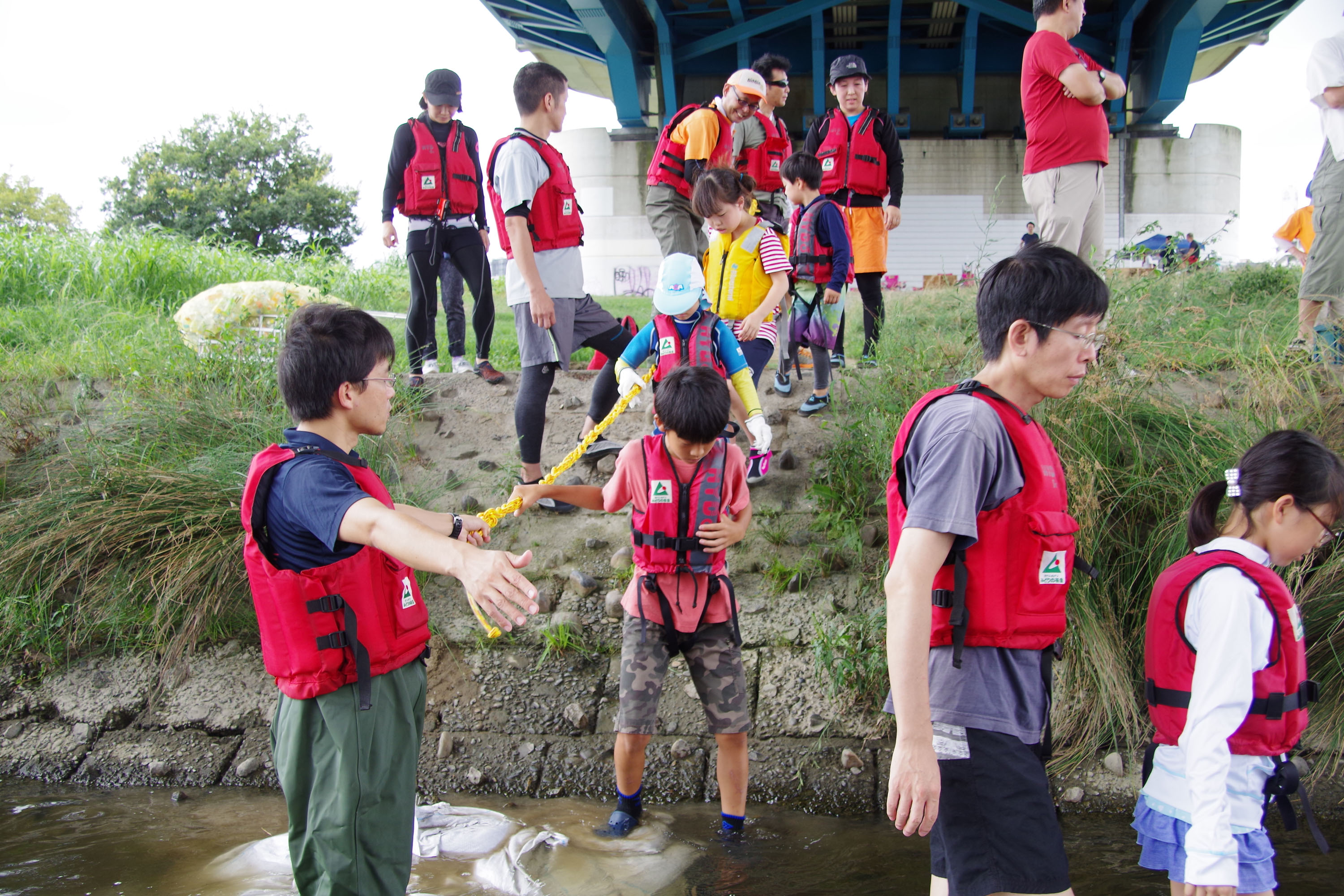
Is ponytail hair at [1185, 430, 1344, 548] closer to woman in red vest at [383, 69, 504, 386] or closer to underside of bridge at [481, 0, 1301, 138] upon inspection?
woman in red vest at [383, 69, 504, 386]

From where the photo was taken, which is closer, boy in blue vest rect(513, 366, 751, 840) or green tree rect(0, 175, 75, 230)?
boy in blue vest rect(513, 366, 751, 840)

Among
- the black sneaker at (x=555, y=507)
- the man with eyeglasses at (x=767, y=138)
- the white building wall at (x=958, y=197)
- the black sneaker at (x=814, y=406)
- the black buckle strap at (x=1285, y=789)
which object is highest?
the white building wall at (x=958, y=197)

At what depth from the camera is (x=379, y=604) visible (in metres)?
2.13

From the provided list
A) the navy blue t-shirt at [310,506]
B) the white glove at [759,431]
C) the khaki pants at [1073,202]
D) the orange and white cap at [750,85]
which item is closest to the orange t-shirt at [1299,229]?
the khaki pants at [1073,202]

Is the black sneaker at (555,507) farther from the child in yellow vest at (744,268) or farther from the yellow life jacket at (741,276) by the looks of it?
the yellow life jacket at (741,276)

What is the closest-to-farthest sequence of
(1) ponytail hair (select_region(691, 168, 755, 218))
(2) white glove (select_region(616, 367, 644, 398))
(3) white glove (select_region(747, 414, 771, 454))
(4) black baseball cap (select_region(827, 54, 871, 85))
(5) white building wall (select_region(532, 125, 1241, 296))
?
(2) white glove (select_region(616, 367, 644, 398))
(3) white glove (select_region(747, 414, 771, 454))
(1) ponytail hair (select_region(691, 168, 755, 218))
(4) black baseball cap (select_region(827, 54, 871, 85))
(5) white building wall (select_region(532, 125, 1241, 296))

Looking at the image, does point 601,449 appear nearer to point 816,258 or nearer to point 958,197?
point 816,258

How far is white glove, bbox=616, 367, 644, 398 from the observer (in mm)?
4176

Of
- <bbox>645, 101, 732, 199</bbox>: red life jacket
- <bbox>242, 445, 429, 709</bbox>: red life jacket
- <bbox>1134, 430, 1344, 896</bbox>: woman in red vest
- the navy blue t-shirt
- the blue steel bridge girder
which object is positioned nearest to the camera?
Answer: the navy blue t-shirt

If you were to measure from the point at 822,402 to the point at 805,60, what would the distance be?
14.9m

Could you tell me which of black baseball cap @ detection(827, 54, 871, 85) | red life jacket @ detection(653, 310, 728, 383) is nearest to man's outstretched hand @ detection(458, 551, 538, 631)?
red life jacket @ detection(653, 310, 728, 383)

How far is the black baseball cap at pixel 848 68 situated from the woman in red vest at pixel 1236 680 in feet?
15.3

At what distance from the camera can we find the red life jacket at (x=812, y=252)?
564 centimetres

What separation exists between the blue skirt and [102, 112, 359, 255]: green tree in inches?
1133
